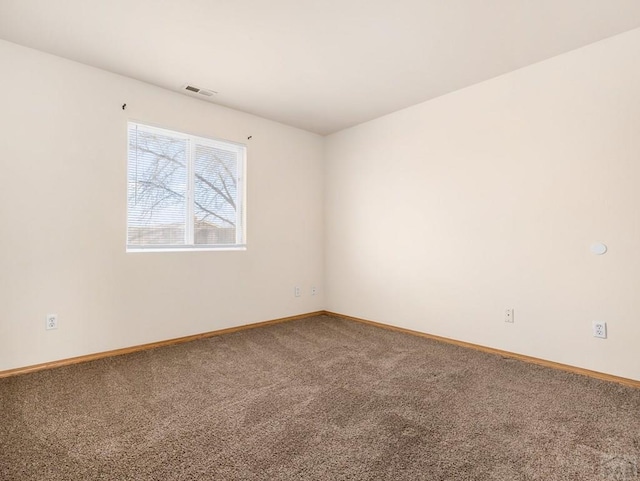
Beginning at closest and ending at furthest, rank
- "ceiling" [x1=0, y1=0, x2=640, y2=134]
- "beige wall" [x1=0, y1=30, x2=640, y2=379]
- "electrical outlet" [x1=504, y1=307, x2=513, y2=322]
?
"ceiling" [x1=0, y1=0, x2=640, y2=134]
"beige wall" [x1=0, y1=30, x2=640, y2=379]
"electrical outlet" [x1=504, y1=307, x2=513, y2=322]

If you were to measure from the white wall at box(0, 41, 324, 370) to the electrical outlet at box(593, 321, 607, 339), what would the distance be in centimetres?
316

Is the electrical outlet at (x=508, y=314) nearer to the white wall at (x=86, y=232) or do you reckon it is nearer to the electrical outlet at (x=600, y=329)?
the electrical outlet at (x=600, y=329)

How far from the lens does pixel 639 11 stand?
7.03ft

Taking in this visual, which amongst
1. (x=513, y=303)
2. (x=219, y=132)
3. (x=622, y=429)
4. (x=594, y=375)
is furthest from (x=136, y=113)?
(x=594, y=375)

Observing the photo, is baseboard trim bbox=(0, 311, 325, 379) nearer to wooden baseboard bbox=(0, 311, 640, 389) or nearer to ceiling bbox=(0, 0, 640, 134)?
wooden baseboard bbox=(0, 311, 640, 389)

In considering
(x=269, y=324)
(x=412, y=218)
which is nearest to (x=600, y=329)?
(x=412, y=218)

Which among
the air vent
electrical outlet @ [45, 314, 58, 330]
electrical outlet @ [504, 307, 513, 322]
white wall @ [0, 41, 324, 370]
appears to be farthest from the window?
electrical outlet @ [504, 307, 513, 322]

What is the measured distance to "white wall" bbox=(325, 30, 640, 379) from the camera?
2.38 m

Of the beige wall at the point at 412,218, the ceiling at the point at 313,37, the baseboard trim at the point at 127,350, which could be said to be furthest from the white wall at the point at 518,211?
the baseboard trim at the point at 127,350

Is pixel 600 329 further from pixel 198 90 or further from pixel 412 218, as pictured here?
pixel 198 90

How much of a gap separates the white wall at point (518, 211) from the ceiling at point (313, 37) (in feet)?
1.17

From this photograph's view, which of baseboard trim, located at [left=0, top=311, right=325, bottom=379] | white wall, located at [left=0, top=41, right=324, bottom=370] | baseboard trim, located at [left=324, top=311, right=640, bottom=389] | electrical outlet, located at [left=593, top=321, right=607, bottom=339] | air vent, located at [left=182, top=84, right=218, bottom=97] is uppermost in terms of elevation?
air vent, located at [left=182, top=84, right=218, bottom=97]

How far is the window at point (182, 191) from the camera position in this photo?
3.13 meters

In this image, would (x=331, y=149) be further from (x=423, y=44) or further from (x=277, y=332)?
(x=277, y=332)
